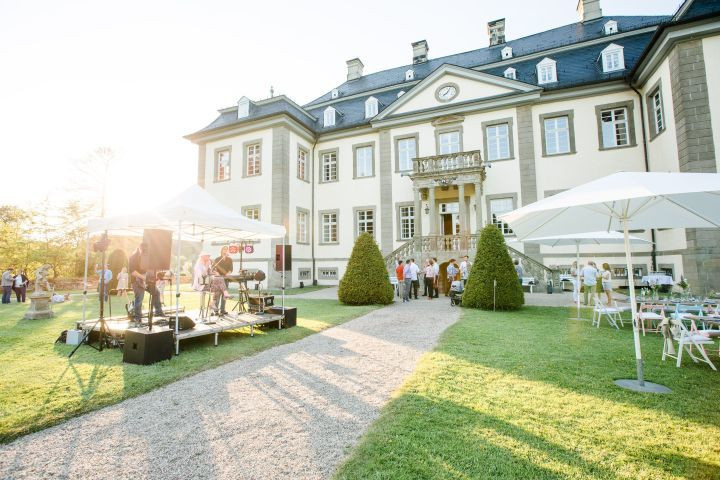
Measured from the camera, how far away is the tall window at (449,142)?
21141 mm

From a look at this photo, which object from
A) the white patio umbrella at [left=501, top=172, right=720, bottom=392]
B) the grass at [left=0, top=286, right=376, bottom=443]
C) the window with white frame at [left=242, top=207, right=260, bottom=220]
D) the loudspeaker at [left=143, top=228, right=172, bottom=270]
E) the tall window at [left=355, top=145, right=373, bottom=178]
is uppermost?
the tall window at [left=355, top=145, right=373, bottom=178]

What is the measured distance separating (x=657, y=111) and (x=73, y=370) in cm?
2264

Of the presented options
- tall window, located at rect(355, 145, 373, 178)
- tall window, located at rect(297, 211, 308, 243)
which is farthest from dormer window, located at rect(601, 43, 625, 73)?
tall window, located at rect(297, 211, 308, 243)

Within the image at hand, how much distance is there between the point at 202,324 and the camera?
784 cm

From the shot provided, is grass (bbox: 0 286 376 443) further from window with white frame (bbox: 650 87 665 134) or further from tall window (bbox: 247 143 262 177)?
window with white frame (bbox: 650 87 665 134)

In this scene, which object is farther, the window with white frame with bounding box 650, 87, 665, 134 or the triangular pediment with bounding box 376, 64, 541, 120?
the triangular pediment with bounding box 376, 64, 541, 120

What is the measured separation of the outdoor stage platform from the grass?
1.00 feet

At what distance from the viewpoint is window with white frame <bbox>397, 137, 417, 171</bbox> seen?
72.6 ft

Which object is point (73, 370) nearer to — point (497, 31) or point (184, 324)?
point (184, 324)

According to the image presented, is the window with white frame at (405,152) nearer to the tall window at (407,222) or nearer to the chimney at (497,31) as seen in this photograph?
the tall window at (407,222)

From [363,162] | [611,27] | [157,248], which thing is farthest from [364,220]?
[611,27]

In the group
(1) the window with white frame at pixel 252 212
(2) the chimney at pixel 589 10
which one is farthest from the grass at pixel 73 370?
(2) the chimney at pixel 589 10

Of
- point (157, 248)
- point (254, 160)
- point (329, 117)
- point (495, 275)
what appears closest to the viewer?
point (157, 248)

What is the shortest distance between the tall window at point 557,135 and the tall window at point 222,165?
1953cm
